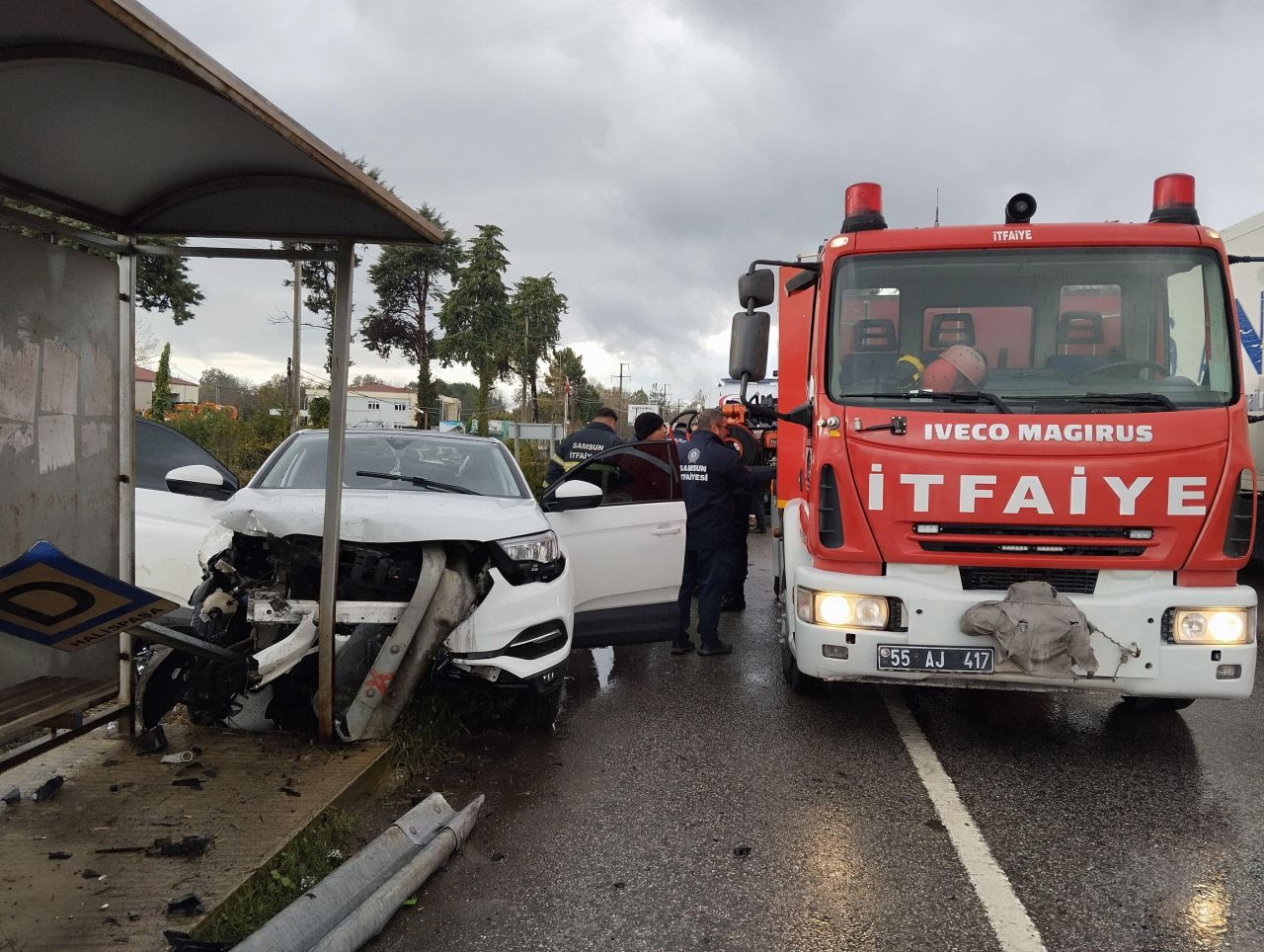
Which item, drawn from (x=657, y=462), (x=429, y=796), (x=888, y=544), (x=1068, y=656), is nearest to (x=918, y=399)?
(x=888, y=544)

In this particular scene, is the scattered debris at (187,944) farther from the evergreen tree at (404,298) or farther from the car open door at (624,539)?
the evergreen tree at (404,298)

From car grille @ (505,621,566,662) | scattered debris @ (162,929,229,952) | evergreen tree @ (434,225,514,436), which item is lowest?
scattered debris @ (162,929,229,952)

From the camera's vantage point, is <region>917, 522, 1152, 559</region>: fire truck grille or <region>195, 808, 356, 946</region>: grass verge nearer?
<region>195, 808, 356, 946</region>: grass verge

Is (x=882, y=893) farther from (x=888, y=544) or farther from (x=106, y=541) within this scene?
(x=106, y=541)

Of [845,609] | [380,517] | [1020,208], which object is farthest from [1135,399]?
[380,517]

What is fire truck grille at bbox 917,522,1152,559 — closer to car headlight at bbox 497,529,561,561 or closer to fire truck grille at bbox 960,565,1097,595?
fire truck grille at bbox 960,565,1097,595

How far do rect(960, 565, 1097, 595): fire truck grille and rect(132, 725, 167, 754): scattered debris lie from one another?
12.5 ft

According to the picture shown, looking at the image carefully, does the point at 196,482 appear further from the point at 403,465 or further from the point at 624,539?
the point at 624,539

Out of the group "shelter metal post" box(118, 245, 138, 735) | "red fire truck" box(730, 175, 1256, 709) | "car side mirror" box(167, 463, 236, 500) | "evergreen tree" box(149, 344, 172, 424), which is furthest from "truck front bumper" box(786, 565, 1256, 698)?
"evergreen tree" box(149, 344, 172, 424)

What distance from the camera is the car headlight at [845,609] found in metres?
4.32

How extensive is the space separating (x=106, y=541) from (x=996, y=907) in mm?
3967

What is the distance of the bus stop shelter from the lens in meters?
3.05

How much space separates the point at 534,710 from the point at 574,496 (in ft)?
3.95

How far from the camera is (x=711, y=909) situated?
3.00 meters
